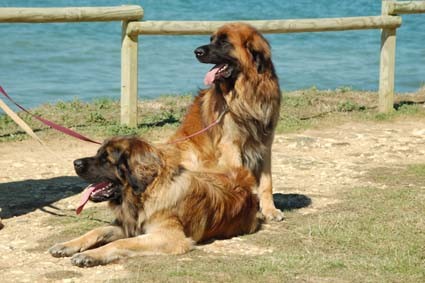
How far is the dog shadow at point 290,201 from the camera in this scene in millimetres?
9258

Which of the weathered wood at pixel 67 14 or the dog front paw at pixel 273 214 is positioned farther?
the weathered wood at pixel 67 14

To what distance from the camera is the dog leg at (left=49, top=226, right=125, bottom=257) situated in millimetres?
7387

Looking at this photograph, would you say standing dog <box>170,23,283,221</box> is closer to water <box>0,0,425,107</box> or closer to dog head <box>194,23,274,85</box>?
dog head <box>194,23,274,85</box>

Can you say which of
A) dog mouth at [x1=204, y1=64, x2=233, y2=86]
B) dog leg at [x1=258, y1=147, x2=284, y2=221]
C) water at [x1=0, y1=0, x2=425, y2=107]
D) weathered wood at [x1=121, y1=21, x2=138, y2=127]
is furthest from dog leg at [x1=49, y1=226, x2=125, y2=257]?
water at [x1=0, y1=0, x2=425, y2=107]

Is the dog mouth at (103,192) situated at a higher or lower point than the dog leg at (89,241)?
higher

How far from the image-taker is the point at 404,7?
46.9ft

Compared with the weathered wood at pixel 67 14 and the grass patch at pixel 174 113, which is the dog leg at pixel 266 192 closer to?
the grass patch at pixel 174 113

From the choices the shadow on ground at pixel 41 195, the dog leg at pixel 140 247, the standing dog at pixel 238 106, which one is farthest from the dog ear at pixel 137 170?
→ the shadow on ground at pixel 41 195

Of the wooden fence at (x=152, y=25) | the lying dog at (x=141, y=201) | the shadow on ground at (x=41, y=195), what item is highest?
the wooden fence at (x=152, y=25)

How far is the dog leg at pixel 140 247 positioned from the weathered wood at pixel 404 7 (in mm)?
7759

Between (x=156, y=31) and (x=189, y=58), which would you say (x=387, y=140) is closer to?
(x=156, y=31)

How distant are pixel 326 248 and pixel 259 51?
1.91m

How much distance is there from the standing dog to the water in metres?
8.83

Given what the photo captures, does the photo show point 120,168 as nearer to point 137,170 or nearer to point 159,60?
point 137,170
